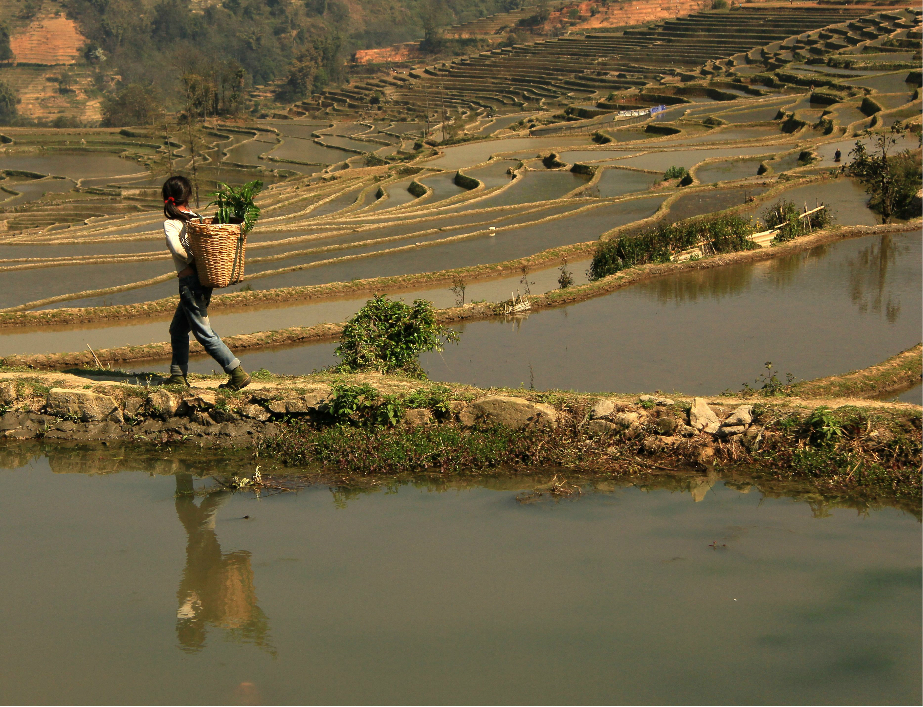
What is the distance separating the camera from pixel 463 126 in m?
43.7

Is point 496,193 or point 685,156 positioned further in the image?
point 685,156

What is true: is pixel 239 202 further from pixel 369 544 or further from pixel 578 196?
pixel 578 196

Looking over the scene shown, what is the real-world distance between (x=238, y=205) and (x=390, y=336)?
219 cm

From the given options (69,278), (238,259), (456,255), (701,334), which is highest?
(238,259)

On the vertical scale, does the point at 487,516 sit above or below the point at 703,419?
below

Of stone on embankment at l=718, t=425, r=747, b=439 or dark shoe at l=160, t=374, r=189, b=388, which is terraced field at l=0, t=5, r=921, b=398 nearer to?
stone on embankment at l=718, t=425, r=747, b=439

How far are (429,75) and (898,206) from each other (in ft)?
170

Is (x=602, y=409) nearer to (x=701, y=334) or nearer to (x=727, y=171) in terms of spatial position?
(x=701, y=334)

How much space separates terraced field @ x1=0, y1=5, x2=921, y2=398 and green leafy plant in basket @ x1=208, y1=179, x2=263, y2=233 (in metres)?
2.96

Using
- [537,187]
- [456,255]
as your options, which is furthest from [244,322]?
[537,187]

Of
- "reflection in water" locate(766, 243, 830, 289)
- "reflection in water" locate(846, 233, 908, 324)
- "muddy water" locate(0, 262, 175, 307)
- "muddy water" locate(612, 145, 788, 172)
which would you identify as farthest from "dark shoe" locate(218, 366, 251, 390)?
"muddy water" locate(612, 145, 788, 172)

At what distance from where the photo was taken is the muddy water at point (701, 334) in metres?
8.14

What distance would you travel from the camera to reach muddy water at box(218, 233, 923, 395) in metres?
8.14

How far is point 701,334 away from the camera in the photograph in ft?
31.1
